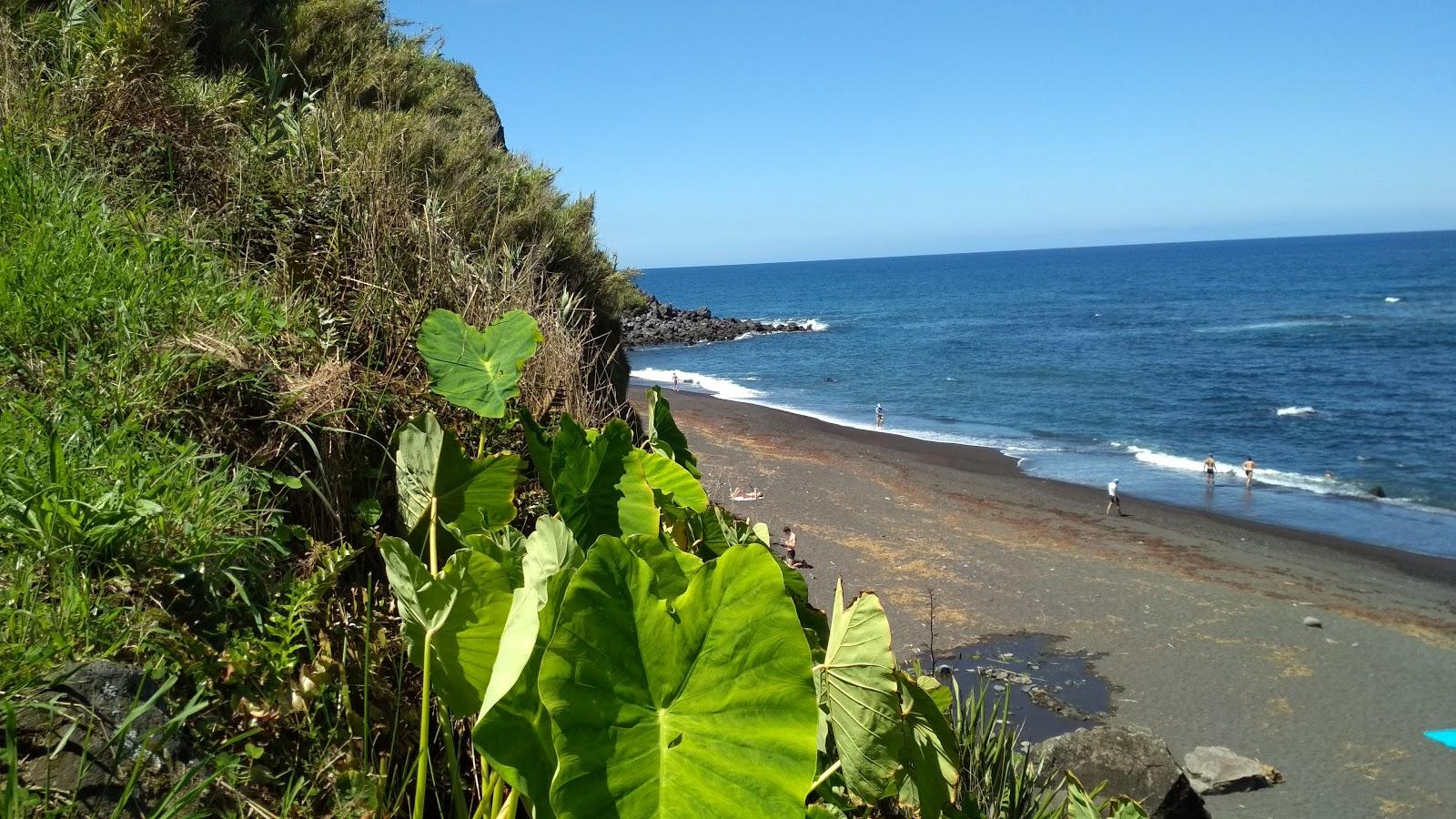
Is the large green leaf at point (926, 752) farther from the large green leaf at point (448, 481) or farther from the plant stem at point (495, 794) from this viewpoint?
the large green leaf at point (448, 481)

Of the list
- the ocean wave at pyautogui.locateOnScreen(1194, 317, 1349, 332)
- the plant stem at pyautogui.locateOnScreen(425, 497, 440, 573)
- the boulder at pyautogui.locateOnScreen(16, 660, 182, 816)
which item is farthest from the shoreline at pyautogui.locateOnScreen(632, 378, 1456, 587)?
the ocean wave at pyautogui.locateOnScreen(1194, 317, 1349, 332)

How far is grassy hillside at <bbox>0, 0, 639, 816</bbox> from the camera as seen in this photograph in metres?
1.75

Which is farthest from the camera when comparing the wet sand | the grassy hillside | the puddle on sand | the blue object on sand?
the puddle on sand

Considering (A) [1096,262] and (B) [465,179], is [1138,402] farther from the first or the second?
(A) [1096,262]

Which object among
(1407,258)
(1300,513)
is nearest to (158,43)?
(1300,513)

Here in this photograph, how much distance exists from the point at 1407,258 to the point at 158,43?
138392mm

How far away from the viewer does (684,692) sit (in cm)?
123

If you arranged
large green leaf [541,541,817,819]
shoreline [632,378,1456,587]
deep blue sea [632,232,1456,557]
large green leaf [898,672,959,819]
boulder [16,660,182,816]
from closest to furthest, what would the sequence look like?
large green leaf [541,541,817,819] < boulder [16,660,182,816] < large green leaf [898,672,959,819] < shoreline [632,378,1456,587] < deep blue sea [632,232,1456,557]

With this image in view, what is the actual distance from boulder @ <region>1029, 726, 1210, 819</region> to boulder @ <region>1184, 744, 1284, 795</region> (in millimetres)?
2403

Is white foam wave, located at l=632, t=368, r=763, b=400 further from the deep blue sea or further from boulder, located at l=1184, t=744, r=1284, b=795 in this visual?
boulder, located at l=1184, t=744, r=1284, b=795

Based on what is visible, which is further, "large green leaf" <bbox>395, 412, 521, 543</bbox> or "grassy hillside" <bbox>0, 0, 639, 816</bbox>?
"large green leaf" <bbox>395, 412, 521, 543</bbox>

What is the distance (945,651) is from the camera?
11.2m

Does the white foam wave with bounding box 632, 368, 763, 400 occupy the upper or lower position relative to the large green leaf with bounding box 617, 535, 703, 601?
lower

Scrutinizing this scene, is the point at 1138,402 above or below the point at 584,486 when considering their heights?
below
